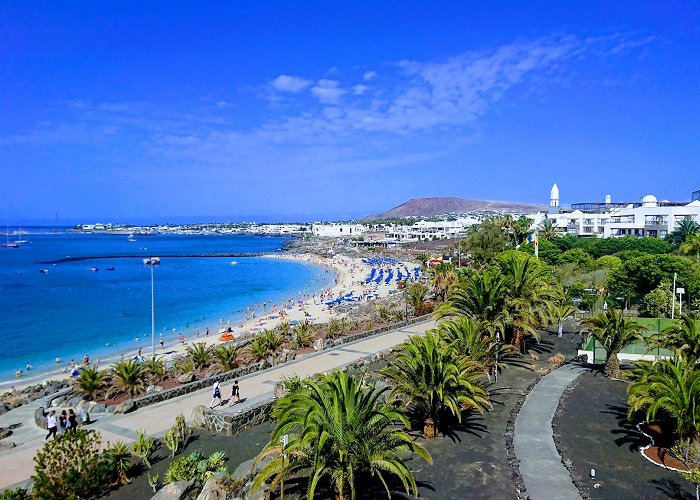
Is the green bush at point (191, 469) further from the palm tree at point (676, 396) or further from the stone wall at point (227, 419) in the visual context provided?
the palm tree at point (676, 396)

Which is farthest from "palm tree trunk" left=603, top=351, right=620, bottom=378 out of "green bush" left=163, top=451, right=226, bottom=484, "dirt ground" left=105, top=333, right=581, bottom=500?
"green bush" left=163, top=451, right=226, bottom=484

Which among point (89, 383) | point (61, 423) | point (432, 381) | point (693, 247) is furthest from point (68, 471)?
point (693, 247)

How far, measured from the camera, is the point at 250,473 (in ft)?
30.6

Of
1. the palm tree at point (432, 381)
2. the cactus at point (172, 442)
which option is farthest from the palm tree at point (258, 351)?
the palm tree at point (432, 381)

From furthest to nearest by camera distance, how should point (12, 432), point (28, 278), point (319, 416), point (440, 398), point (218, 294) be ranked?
point (28, 278) → point (218, 294) → point (12, 432) → point (440, 398) → point (319, 416)

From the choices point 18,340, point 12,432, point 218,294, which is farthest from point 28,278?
point 12,432

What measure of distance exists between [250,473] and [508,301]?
1198cm

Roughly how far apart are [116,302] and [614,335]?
50.8m

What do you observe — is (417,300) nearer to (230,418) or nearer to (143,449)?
(230,418)

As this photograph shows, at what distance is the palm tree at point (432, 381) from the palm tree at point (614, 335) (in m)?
6.87

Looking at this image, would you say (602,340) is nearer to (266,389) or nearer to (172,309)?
(266,389)

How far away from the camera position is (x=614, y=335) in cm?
1623

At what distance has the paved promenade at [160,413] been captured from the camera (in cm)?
1266

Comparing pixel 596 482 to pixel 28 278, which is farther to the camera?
pixel 28 278
